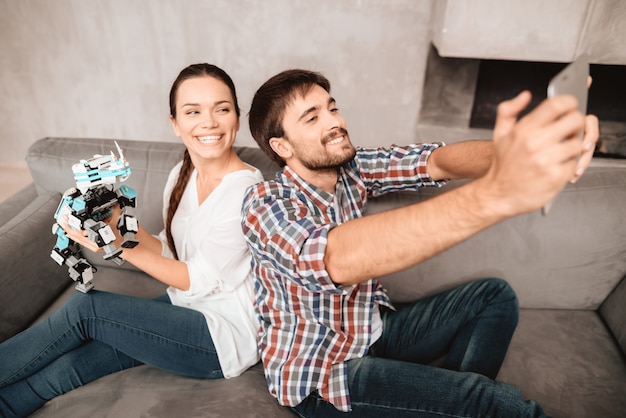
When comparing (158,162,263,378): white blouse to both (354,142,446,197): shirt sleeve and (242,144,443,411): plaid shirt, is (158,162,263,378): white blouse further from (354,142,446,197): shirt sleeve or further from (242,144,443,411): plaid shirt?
(354,142,446,197): shirt sleeve

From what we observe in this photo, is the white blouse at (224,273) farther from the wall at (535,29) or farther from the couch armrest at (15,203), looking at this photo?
the wall at (535,29)

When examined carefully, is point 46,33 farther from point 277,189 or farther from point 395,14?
point 277,189

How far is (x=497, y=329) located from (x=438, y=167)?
49 cm

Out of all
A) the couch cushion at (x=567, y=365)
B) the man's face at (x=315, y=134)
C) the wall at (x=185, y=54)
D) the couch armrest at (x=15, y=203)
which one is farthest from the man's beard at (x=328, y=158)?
the wall at (x=185, y=54)

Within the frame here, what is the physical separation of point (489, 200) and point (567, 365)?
0.98 m

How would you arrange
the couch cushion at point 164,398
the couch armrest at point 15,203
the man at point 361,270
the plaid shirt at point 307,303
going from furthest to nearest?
the couch armrest at point 15,203 → the couch cushion at point 164,398 → the plaid shirt at point 307,303 → the man at point 361,270

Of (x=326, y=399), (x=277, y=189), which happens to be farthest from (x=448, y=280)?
(x=277, y=189)

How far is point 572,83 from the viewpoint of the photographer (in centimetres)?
58

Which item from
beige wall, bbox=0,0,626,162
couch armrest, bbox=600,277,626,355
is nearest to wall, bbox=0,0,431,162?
beige wall, bbox=0,0,626,162

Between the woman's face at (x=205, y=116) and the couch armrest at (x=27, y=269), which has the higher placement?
the woman's face at (x=205, y=116)

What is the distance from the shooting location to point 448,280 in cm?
145

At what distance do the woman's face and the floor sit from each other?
2247mm

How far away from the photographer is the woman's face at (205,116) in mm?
1220

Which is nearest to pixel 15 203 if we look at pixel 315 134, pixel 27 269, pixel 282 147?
pixel 27 269
